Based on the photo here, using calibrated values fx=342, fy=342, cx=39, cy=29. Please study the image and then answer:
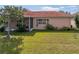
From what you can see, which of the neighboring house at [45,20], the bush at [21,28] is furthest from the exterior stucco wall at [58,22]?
the bush at [21,28]

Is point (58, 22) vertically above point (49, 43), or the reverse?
point (58, 22)

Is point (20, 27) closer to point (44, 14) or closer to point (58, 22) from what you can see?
point (44, 14)

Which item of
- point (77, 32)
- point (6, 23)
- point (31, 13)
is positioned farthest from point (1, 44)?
point (77, 32)

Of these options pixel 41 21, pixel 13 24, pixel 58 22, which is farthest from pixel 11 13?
pixel 58 22

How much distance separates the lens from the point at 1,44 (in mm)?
3971

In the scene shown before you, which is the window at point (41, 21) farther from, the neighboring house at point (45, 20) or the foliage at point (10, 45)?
the foliage at point (10, 45)

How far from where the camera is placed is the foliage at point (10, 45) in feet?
13.0

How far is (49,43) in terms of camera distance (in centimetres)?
395

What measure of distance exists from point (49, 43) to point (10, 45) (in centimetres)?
45

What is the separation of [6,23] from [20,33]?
0.20m

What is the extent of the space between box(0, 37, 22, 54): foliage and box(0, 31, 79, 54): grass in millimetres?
63

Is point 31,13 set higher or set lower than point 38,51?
higher
